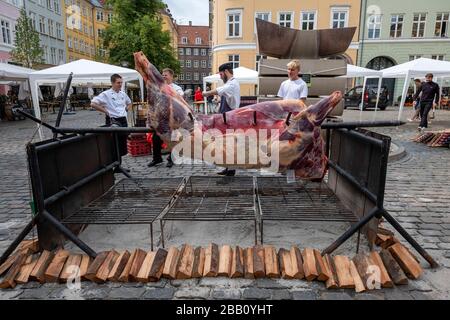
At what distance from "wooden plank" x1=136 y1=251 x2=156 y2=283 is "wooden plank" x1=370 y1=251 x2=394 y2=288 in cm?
193

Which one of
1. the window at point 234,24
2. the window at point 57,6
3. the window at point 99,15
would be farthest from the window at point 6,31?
the window at point 99,15

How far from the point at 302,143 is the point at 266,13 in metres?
32.3

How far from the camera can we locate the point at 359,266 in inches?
118

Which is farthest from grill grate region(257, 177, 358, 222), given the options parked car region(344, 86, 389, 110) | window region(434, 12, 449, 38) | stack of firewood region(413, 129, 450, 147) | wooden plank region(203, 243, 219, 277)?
window region(434, 12, 449, 38)

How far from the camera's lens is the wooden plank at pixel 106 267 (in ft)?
9.60

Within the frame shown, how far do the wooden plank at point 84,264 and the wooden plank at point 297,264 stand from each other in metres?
1.77

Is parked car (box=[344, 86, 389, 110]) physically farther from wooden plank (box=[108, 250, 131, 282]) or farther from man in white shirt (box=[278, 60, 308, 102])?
wooden plank (box=[108, 250, 131, 282])

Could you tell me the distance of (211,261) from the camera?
Answer: 3.10 m

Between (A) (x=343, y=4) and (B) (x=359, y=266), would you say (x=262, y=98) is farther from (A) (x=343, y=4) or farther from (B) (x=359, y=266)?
(A) (x=343, y=4)

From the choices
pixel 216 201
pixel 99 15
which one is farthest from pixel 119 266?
pixel 99 15

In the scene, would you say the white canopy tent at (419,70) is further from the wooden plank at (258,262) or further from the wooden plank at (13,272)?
the wooden plank at (13,272)

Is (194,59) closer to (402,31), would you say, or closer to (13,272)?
(402,31)

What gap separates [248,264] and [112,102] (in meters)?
4.86
